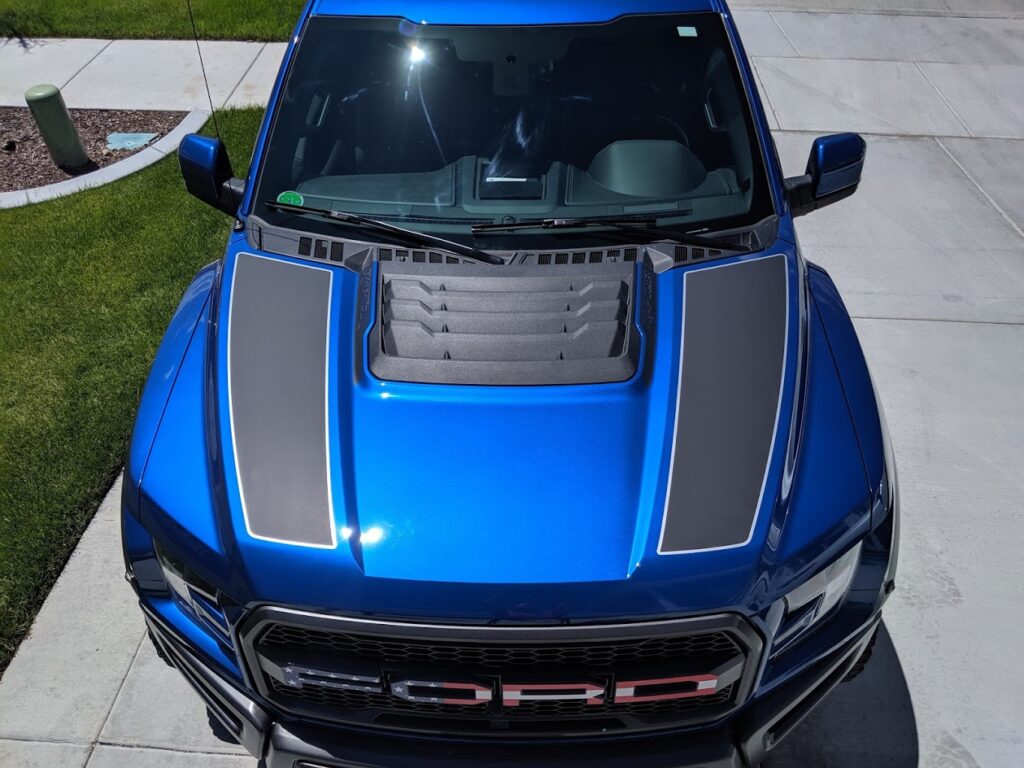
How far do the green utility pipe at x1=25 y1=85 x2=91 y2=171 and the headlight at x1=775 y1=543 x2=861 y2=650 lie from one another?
6060mm

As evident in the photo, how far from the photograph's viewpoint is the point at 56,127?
21.3 feet

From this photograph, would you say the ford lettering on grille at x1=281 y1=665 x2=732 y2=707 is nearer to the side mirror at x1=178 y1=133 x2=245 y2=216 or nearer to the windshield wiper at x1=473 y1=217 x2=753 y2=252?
the windshield wiper at x1=473 y1=217 x2=753 y2=252

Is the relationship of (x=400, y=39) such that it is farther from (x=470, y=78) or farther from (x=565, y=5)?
(x=565, y=5)

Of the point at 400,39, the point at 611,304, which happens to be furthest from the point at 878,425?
the point at 400,39

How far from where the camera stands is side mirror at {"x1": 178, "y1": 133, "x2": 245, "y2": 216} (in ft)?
11.6

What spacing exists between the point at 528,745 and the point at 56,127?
19.5ft

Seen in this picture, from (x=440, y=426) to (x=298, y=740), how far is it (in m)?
0.89

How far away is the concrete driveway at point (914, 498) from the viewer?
322cm

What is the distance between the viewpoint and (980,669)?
3436 millimetres

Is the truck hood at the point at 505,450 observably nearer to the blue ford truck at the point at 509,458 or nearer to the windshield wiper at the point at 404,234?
the blue ford truck at the point at 509,458

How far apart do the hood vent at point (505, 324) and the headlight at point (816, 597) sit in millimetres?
719

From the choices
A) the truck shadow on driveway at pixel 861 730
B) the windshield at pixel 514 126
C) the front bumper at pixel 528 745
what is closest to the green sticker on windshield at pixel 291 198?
the windshield at pixel 514 126

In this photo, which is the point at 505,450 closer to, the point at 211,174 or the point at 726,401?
the point at 726,401

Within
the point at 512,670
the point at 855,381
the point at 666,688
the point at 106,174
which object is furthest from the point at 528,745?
the point at 106,174
